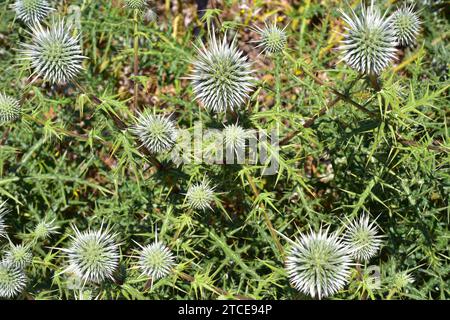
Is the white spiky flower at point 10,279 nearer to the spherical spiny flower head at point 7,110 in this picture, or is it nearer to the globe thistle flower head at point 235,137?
the spherical spiny flower head at point 7,110

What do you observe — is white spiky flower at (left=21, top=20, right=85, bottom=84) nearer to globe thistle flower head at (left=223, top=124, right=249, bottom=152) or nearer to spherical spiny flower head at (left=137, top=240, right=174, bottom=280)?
globe thistle flower head at (left=223, top=124, right=249, bottom=152)

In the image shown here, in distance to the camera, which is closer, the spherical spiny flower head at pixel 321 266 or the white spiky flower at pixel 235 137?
the spherical spiny flower head at pixel 321 266

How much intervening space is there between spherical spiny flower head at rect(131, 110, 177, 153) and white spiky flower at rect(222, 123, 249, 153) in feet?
1.23

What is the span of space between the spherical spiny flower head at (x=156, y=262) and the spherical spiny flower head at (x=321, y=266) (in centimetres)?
67

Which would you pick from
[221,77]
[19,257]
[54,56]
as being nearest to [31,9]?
[54,56]

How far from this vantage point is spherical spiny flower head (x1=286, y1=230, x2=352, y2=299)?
2494 millimetres

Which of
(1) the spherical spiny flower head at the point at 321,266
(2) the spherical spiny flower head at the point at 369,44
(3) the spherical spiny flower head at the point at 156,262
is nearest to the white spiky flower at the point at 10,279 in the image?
(3) the spherical spiny flower head at the point at 156,262

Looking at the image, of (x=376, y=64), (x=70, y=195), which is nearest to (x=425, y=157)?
(x=376, y=64)

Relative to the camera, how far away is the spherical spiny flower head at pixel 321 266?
249 centimetres

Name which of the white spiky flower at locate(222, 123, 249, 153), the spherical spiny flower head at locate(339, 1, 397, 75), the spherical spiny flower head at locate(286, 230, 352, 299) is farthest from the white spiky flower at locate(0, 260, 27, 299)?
the spherical spiny flower head at locate(339, 1, 397, 75)

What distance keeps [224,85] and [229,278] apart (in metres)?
1.39

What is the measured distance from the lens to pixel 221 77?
271 centimetres
